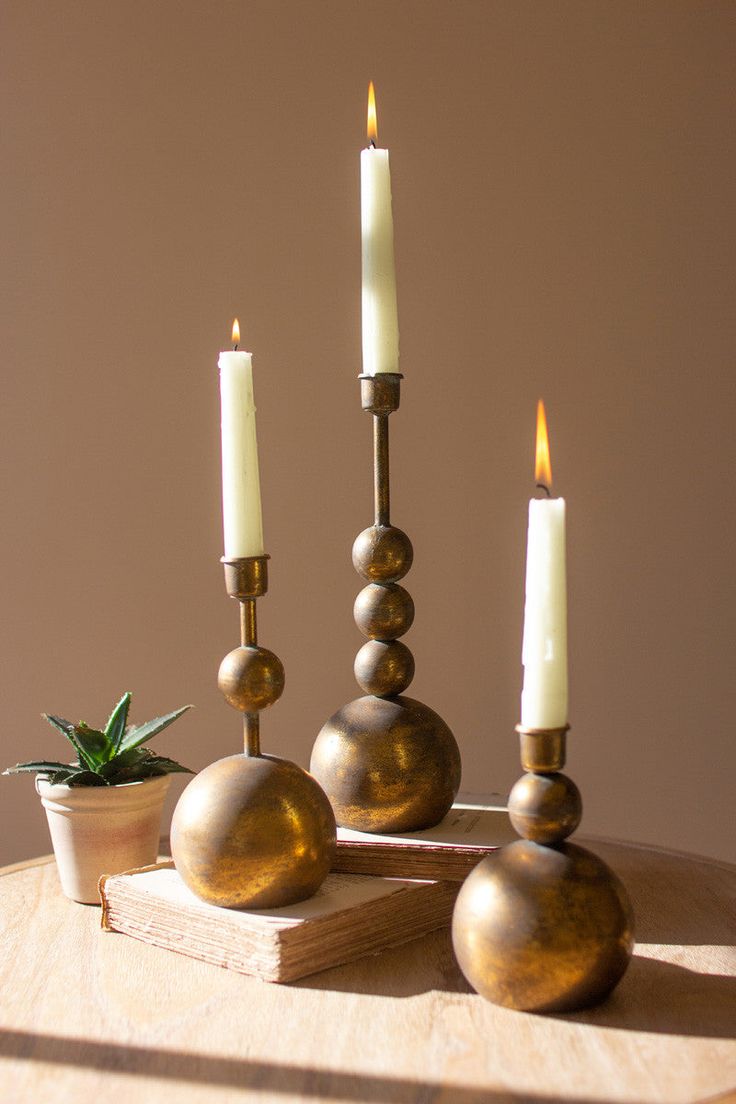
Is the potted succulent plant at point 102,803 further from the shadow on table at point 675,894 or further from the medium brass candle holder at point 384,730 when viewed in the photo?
the shadow on table at point 675,894

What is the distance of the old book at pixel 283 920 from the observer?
2.58 ft

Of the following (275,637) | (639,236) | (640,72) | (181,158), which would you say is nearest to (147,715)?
(275,637)

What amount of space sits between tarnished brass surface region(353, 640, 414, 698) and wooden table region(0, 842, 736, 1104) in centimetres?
19

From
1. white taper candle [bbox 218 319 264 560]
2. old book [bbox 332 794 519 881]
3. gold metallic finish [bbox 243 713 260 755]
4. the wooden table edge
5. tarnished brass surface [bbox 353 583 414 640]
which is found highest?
white taper candle [bbox 218 319 264 560]

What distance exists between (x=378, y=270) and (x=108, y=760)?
17.7 inches

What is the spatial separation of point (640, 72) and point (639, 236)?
0.27 m

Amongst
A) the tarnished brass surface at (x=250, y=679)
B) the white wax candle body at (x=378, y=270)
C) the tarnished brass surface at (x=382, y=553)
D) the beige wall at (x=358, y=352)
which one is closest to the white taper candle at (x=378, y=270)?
the white wax candle body at (x=378, y=270)

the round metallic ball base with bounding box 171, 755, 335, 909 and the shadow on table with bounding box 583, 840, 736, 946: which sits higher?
the round metallic ball base with bounding box 171, 755, 335, 909

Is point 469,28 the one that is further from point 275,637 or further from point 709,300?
point 275,637

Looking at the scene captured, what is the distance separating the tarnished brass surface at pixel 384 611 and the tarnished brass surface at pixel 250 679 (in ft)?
0.41

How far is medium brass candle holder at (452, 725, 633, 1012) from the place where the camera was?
70cm

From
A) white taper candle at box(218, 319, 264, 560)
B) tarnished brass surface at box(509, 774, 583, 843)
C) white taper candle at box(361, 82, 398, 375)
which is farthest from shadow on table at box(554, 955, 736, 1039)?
white taper candle at box(361, 82, 398, 375)

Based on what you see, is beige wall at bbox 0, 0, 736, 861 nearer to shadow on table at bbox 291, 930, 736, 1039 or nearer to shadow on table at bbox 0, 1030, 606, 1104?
shadow on table at bbox 291, 930, 736, 1039

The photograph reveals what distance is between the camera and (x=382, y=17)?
2.01 meters
